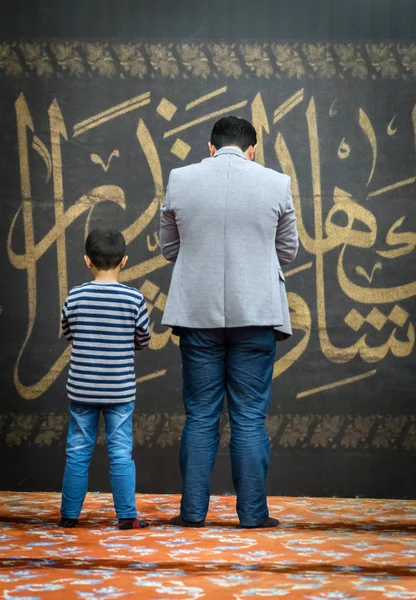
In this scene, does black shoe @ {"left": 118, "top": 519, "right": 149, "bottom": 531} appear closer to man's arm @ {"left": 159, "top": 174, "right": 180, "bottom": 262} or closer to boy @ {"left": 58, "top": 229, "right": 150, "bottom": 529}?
boy @ {"left": 58, "top": 229, "right": 150, "bottom": 529}

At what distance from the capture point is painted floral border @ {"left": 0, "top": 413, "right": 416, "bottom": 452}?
3916 mm

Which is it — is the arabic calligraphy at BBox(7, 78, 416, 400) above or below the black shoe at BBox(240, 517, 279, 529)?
above

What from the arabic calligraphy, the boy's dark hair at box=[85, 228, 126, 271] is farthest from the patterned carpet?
the boy's dark hair at box=[85, 228, 126, 271]

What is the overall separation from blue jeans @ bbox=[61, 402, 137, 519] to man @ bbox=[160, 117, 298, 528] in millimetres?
190

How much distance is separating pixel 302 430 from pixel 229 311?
1.09 m

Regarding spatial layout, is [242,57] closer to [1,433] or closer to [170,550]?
[1,433]

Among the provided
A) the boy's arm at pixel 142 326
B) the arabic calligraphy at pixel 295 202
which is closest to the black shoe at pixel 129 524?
the boy's arm at pixel 142 326

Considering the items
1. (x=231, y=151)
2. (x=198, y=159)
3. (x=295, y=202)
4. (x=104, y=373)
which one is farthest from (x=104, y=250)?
(x=295, y=202)

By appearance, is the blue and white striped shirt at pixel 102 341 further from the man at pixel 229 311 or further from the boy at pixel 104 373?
the man at pixel 229 311

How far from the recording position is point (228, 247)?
3.05 metres

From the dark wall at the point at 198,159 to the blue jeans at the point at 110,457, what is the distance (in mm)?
840

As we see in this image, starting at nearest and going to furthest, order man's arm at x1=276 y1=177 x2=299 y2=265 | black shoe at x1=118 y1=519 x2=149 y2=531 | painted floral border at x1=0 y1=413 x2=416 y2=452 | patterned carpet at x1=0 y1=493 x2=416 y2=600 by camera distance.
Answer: patterned carpet at x1=0 y1=493 x2=416 y2=600 < black shoe at x1=118 y1=519 x2=149 y2=531 < man's arm at x1=276 y1=177 x2=299 y2=265 < painted floral border at x1=0 y1=413 x2=416 y2=452

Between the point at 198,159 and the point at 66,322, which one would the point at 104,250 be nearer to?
the point at 66,322

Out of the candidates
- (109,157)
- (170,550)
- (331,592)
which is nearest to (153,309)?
(109,157)
